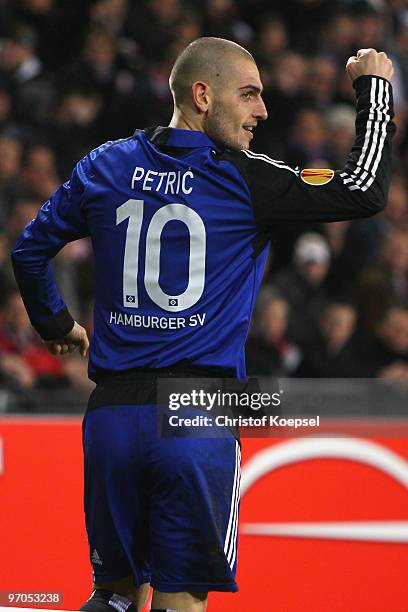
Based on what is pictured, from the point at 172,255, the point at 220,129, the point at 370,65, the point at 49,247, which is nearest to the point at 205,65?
the point at 220,129

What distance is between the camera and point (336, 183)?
127 inches

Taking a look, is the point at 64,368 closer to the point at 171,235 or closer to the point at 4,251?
the point at 4,251

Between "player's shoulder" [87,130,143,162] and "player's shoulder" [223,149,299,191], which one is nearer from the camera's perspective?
"player's shoulder" [223,149,299,191]

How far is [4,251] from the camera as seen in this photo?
25.9ft

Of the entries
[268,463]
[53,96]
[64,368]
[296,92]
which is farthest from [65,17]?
[268,463]

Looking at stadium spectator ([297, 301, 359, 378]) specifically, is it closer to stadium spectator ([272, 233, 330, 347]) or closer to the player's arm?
stadium spectator ([272, 233, 330, 347])

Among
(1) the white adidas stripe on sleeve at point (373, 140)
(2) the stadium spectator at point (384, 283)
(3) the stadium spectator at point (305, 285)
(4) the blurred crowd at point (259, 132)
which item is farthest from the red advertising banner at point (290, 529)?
(2) the stadium spectator at point (384, 283)

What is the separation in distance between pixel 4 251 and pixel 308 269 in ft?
6.84

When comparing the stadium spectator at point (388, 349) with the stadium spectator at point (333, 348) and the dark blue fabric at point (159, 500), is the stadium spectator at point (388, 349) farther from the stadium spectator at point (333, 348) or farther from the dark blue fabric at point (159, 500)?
the dark blue fabric at point (159, 500)

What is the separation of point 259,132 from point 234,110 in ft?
19.0

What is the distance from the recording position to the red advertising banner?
4.97m

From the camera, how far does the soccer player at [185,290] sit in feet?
10.3

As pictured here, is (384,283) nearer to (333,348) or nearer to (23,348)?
(333,348)

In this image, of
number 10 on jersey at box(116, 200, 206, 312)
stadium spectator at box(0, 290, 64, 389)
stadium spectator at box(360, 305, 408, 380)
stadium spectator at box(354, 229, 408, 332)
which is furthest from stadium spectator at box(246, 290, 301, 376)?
number 10 on jersey at box(116, 200, 206, 312)
